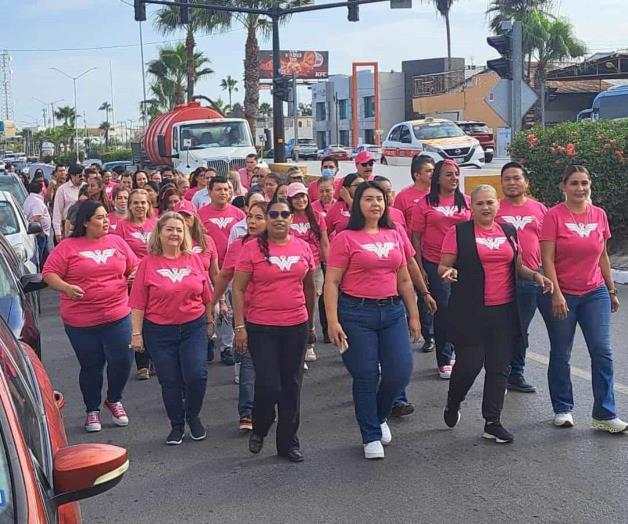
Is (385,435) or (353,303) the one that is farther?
(385,435)

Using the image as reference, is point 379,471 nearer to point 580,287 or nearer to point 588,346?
point 588,346

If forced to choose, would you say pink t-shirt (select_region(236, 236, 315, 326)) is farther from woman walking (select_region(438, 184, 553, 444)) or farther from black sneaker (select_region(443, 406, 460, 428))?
black sneaker (select_region(443, 406, 460, 428))

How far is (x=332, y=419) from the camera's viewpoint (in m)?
6.80

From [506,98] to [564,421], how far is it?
802cm

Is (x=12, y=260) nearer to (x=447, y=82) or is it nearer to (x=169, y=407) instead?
(x=169, y=407)

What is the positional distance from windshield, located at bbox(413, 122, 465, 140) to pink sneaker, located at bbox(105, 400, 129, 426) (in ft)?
66.6

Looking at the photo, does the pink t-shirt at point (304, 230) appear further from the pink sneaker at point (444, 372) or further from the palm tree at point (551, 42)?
the palm tree at point (551, 42)

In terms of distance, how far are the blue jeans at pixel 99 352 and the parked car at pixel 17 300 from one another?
274 millimetres

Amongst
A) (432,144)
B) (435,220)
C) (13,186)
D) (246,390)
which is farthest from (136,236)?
(432,144)

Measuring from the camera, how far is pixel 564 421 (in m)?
6.23

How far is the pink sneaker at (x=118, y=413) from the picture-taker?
6.85 meters

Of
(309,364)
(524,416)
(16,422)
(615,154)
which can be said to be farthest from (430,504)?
(615,154)

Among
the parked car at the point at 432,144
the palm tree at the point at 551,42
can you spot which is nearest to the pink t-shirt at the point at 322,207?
the parked car at the point at 432,144

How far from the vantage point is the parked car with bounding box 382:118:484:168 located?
25.5 m
